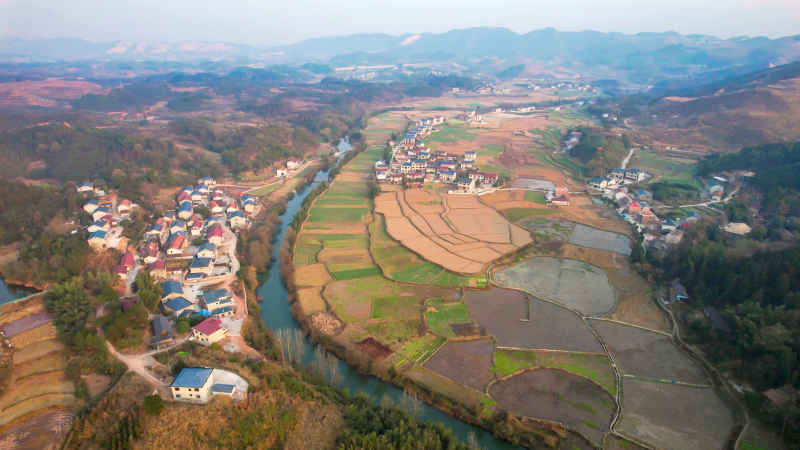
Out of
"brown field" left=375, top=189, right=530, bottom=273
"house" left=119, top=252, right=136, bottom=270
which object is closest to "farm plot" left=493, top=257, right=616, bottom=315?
"brown field" left=375, top=189, right=530, bottom=273

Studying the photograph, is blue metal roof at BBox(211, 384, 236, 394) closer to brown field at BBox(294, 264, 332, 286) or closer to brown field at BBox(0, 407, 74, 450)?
brown field at BBox(0, 407, 74, 450)

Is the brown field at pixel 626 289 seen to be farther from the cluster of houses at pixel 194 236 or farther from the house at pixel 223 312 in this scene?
the cluster of houses at pixel 194 236

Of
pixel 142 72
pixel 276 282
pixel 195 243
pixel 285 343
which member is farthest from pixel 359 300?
pixel 142 72

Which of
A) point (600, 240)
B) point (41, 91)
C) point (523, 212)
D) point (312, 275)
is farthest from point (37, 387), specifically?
point (41, 91)

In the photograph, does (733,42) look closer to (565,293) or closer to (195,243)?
(565,293)

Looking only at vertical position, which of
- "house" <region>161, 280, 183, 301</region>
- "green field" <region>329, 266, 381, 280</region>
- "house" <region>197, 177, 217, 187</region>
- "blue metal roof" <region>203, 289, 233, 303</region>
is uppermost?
"house" <region>197, 177, 217, 187</region>

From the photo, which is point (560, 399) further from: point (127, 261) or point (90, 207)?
point (90, 207)

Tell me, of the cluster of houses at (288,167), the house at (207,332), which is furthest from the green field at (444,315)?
the cluster of houses at (288,167)
